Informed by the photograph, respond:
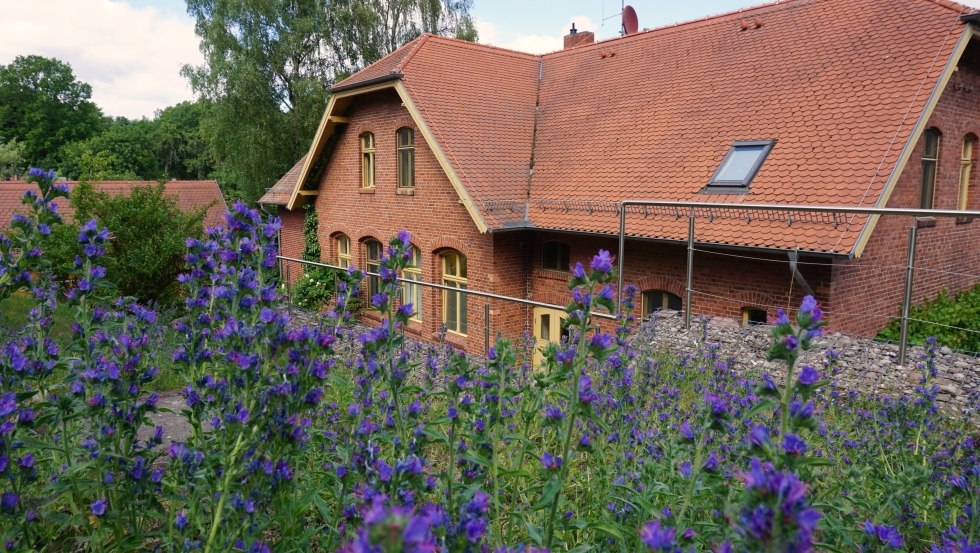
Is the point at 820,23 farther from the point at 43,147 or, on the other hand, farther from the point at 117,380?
the point at 43,147

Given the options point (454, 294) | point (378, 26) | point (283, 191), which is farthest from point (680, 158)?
point (378, 26)

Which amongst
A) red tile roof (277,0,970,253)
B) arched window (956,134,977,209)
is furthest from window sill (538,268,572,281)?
arched window (956,134,977,209)

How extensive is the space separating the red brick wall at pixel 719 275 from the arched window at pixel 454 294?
290 cm

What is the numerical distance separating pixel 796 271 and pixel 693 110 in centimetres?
509

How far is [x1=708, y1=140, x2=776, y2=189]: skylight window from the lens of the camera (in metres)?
10.8

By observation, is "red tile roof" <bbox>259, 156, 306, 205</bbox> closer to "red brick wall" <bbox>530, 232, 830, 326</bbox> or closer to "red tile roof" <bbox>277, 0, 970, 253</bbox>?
"red tile roof" <bbox>277, 0, 970, 253</bbox>

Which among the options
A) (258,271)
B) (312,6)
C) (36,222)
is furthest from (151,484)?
(312,6)

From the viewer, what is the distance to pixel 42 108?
53.1 meters

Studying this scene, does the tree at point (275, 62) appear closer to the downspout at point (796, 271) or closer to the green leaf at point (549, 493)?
the downspout at point (796, 271)

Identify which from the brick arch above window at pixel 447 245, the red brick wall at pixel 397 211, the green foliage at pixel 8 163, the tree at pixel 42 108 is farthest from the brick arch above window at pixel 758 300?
the tree at pixel 42 108

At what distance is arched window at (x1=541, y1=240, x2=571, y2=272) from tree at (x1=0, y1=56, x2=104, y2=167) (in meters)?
51.7

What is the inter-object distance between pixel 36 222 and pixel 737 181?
33.2ft

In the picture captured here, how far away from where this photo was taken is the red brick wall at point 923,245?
983cm

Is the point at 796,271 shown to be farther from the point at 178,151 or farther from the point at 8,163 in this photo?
the point at 178,151
